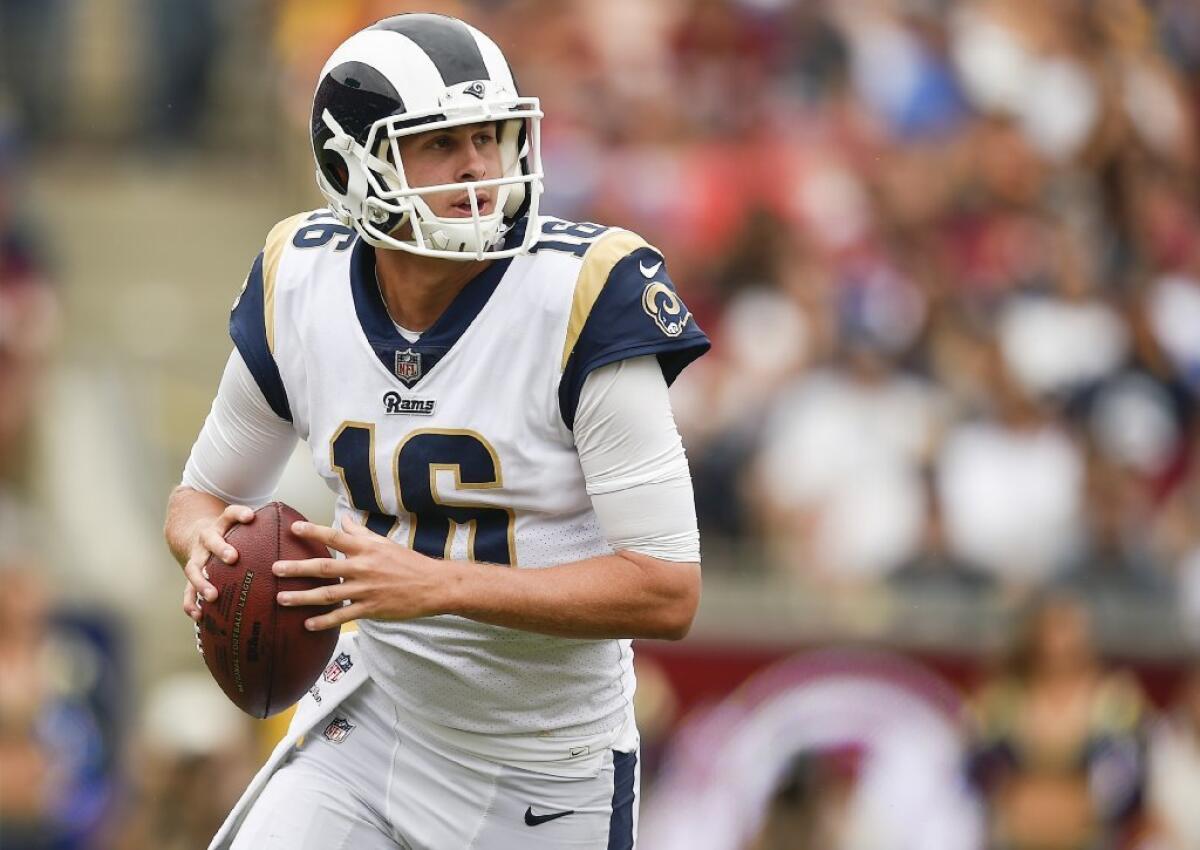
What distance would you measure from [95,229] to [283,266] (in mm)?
8579

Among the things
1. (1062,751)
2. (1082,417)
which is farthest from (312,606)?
(1082,417)

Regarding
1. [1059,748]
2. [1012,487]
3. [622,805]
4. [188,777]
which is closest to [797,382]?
[1012,487]

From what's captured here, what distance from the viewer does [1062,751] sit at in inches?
302

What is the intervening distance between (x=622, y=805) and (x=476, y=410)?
84 cm

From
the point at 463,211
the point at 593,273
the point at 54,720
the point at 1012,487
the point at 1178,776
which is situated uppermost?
the point at 463,211

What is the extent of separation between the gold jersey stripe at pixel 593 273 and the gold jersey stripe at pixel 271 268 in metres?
0.61

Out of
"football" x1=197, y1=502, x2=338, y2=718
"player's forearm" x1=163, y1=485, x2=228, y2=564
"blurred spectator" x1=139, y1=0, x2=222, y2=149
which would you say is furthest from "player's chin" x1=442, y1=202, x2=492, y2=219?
"blurred spectator" x1=139, y1=0, x2=222, y2=149

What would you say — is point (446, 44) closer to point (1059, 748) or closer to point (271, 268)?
point (271, 268)

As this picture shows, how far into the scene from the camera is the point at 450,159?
12.5ft

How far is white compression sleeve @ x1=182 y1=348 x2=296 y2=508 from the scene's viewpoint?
13.3 feet

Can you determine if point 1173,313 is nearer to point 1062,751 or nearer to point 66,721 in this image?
point 1062,751

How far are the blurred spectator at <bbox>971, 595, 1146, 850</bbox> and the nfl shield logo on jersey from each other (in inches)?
174

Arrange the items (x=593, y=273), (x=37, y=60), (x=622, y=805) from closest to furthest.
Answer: (x=593, y=273) < (x=622, y=805) < (x=37, y=60)

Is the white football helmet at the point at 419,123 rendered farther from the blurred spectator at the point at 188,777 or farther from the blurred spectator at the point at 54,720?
the blurred spectator at the point at 54,720
